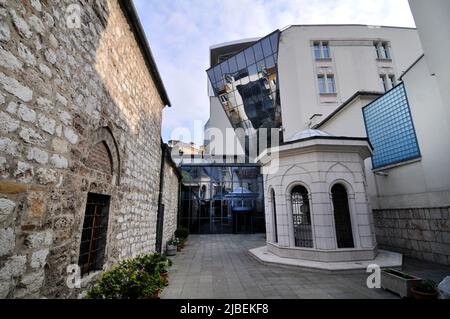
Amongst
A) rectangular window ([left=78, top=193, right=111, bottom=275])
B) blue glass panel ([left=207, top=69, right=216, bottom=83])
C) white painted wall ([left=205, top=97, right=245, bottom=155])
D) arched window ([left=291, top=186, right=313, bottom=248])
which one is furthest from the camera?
white painted wall ([left=205, top=97, right=245, bottom=155])

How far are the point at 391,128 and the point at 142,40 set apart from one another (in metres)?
9.91

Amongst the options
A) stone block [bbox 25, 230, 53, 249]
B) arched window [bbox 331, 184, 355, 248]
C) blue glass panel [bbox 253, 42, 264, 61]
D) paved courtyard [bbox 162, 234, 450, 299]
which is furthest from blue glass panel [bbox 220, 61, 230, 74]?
stone block [bbox 25, 230, 53, 249]

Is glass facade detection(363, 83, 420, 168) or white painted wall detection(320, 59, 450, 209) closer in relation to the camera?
white painted wall detection(320, 59, 450, 209)

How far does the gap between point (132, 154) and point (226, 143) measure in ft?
70.6

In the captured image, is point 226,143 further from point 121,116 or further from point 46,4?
point 46,4

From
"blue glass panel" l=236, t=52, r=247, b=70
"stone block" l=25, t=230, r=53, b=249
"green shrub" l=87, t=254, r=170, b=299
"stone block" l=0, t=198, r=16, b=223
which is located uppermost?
"blue glass panel" l=236, t=52, r=247, b=70

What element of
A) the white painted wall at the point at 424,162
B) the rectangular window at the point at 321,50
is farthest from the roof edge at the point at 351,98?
the rectangular window at the point at 321,50

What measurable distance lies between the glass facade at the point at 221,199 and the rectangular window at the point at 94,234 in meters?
13.8

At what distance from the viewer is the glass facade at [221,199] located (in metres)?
17.7

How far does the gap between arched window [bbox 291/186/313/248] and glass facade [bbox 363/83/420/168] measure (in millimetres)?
4233

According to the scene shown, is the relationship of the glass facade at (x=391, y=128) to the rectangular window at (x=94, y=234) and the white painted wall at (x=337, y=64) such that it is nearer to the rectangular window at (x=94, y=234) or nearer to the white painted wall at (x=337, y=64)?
the white painted wall at (x=337, y=64)

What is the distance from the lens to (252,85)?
2033cm

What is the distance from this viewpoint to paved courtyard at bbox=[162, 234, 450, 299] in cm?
452

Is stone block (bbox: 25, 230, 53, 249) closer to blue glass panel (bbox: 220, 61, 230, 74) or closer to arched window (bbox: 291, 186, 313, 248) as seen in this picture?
arched window (bbox: 291, 186, 313, 248)
